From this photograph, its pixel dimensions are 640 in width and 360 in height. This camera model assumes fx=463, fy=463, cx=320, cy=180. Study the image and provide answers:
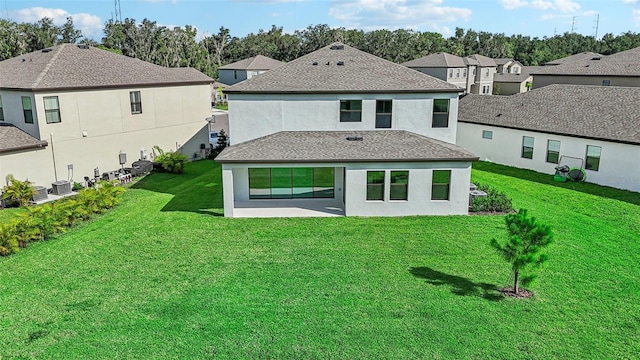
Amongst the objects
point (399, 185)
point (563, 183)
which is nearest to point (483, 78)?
point (563, 183)

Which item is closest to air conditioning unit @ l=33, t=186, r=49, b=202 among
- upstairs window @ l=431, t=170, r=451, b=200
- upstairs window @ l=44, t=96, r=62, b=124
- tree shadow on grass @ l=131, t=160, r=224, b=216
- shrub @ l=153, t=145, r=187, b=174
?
upstairs window @ l=44, t=96, r=62, b=124

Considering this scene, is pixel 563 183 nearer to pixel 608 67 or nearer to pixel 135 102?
pixel 608 67

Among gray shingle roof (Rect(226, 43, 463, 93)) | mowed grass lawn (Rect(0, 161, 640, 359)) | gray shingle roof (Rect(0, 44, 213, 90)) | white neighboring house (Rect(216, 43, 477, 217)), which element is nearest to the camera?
mowed grass lawn (Rect(0, 161, 640, 359))

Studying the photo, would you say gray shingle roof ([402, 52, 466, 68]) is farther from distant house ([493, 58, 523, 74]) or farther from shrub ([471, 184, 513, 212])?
shrub ([471, 184, 513, 212])

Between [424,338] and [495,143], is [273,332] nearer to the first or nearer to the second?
[424,338]

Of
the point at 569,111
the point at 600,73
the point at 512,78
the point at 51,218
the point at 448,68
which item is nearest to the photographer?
the point at 51,218

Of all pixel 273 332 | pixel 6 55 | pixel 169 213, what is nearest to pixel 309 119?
pixel 169 213
